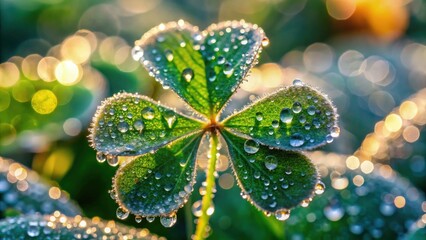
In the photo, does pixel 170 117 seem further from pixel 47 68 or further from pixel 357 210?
pixel 47 68

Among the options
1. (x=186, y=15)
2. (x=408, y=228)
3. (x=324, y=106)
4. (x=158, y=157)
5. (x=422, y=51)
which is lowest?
(x=186, y=15)

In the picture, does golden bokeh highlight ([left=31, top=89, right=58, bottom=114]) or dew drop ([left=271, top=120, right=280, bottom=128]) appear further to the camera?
golden bokeh highlight ([left=31, top=89, right=58, bottom=114])

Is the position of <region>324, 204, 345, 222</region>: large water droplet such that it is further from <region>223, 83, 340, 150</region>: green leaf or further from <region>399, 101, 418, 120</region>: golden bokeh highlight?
<region>399, 101, 418, 120</region>: golden bokeh highlight

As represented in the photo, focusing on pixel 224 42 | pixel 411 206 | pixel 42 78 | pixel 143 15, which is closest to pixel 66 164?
pixel 42 78

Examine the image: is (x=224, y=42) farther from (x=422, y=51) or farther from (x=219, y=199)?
(x=422, y=51)

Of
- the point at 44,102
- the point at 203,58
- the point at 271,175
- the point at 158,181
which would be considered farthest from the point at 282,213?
the point at 44,102

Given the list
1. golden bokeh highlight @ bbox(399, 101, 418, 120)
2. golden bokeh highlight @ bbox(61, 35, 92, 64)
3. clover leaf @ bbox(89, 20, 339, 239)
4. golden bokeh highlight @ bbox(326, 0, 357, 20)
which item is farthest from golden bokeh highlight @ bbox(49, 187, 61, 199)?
golden bokeh highlight @ bbox(326, 0, 357, 20)

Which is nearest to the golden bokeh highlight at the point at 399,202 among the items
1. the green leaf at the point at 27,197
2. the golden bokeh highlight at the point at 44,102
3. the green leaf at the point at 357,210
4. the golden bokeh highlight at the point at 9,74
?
the green leaf at the point at 357,210

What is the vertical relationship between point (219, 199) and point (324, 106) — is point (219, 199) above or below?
below
